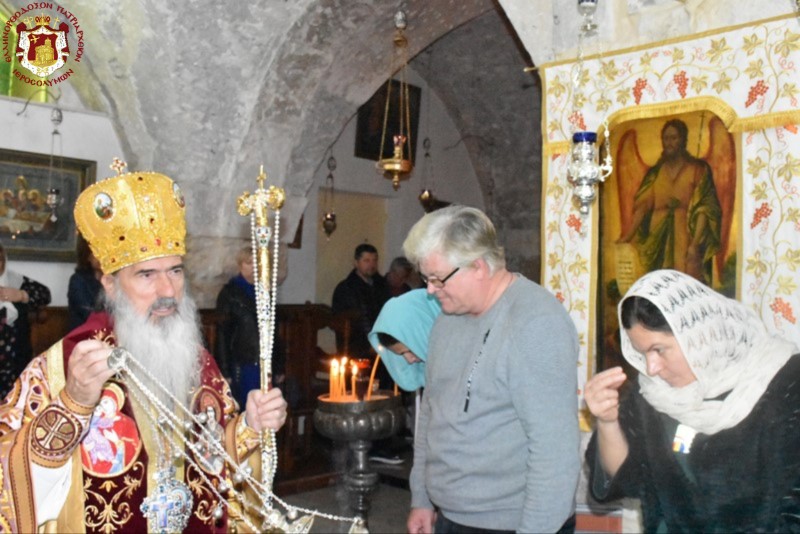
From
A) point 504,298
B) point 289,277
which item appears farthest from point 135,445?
point 289,277

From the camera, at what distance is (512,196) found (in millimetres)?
9859

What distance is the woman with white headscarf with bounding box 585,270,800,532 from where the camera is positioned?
6.26 feet

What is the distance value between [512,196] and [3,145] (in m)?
5.80

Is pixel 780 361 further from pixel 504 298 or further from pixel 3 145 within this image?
pixel 3 145

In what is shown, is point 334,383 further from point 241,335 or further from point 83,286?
point 83,286

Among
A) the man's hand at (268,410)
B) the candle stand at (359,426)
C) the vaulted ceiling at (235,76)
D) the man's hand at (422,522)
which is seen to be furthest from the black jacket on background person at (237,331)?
the man's hand at (268,410)

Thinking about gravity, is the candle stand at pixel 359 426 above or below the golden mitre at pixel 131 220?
below

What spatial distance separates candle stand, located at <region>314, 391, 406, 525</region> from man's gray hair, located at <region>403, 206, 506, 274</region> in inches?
50.1

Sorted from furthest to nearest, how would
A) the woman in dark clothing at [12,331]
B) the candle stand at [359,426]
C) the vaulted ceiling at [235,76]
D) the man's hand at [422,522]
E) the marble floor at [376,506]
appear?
the vaulted ceiling at [235,76]
the marble floor at [376,506]
the woman in dark clothing at [12,331]
the candle stand at [359,426]
the man's hand at [422,522]

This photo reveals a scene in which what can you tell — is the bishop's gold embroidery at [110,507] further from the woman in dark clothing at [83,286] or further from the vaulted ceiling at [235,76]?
the vaulted ceiling at [235,76]

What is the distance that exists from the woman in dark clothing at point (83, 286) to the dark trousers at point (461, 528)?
3.34 m

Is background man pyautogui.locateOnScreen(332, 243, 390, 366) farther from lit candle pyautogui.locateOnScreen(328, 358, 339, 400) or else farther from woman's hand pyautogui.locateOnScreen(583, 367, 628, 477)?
woman's hand pyautogui.locateOnScreen(583, 367, 628, 477)

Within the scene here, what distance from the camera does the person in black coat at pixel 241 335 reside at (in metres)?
5.54

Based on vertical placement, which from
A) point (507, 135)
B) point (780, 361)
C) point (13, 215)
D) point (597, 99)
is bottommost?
point (780, 361)
